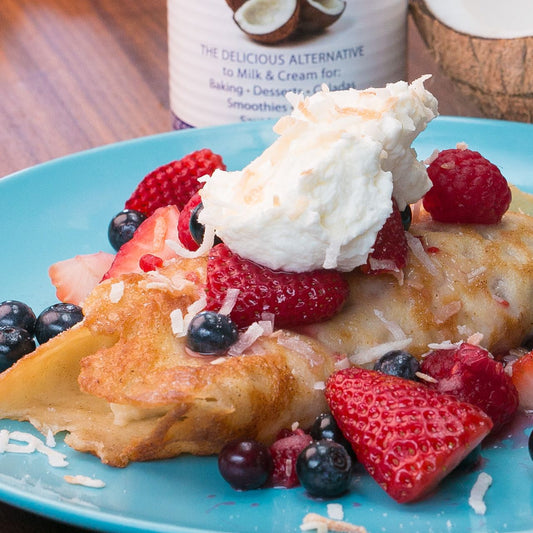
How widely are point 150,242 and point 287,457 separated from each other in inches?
32.9

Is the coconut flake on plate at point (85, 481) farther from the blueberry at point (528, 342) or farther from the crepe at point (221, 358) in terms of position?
the blueberry at point (528, 342)

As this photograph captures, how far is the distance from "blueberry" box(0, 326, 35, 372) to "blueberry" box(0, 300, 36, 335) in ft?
0.32

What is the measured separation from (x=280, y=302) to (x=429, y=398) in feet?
1.22

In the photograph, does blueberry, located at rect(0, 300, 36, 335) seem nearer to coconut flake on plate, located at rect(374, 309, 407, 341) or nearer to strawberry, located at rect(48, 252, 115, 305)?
strawberry, located at rect(48, 252, 115, 305)

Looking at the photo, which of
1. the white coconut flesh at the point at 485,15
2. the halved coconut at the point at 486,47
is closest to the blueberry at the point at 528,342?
the halved coconut at the point at 486,47

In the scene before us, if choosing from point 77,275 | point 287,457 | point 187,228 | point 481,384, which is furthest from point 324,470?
point 77,275

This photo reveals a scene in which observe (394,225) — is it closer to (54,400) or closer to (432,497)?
(432,497)

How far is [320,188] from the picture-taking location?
1.94 metres

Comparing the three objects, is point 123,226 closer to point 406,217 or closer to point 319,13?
point 406,217

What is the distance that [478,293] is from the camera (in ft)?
7.14

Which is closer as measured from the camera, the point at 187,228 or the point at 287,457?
the point at 287,457

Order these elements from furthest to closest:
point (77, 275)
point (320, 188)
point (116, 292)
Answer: point (77, 275), point (116, 292), point (320, 188)

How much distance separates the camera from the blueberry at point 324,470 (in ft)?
5.63

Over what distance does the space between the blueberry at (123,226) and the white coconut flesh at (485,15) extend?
1407 millimetres
